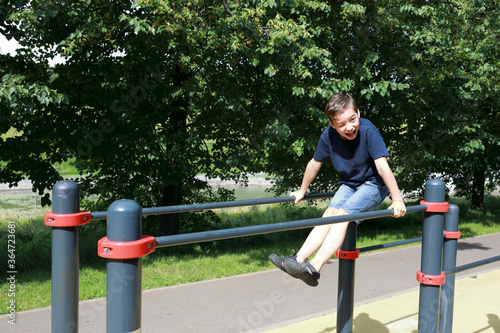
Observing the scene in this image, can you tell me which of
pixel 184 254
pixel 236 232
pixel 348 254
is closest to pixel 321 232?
pixel 348 254

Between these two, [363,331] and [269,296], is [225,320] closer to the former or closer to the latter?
[269,296]

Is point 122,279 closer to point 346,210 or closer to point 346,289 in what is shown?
point 346,210

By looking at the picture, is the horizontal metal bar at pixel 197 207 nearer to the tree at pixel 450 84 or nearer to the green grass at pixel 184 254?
the green grass at pixel 184 254

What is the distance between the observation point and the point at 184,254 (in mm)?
9352

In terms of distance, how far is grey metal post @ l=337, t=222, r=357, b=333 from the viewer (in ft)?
10.1

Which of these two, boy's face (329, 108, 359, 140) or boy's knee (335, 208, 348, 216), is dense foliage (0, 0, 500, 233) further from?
boy's knee (335, 208, 348, 216)

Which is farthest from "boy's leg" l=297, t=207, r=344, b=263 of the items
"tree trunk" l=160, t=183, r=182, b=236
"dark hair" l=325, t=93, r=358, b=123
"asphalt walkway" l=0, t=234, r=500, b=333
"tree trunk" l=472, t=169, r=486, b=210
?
"tree trunk" l=472, t=169, r=486, b=210

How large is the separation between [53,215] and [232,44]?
19.9 feet

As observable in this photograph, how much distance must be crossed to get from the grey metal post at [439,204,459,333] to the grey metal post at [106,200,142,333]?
2146 mm

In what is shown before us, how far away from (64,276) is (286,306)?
12.7 ft

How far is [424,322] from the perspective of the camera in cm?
267

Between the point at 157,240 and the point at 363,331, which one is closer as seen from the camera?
the point at 157,240

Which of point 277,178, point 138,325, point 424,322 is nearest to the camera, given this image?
point 138,325

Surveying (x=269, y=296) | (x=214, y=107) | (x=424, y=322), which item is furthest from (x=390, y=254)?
(x=424, y=322)
